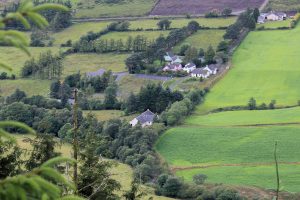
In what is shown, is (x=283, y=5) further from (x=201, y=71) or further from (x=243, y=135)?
(x=243, y=135)

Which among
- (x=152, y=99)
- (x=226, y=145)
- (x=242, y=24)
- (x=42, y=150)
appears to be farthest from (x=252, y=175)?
(x=242, y=24)

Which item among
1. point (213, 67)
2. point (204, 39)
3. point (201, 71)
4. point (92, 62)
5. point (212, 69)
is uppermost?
point (204, 39)

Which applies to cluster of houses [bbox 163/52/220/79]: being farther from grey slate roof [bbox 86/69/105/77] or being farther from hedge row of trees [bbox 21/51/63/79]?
hedge row of trees [bbox 21/51/63/79]

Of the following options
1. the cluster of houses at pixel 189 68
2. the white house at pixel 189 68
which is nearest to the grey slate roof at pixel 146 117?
the cluster of houses at pixel 189 68

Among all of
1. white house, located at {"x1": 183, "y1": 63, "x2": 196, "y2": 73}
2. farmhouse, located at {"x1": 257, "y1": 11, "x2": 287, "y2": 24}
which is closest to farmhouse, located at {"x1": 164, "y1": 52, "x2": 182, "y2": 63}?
white house, located at {"x1": 183, "y1": 63, "x2": 196, "y2": 73}

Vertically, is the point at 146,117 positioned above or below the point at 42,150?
below
